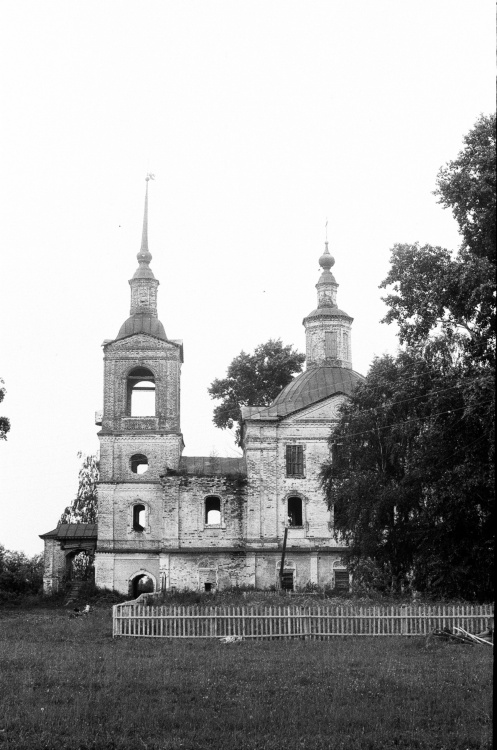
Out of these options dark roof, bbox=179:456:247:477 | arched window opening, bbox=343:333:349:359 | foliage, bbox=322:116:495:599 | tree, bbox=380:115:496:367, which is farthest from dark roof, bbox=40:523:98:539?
tree, bbox=380:115:496:367

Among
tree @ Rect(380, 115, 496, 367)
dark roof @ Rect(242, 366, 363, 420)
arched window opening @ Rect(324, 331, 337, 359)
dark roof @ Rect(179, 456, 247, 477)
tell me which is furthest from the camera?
arched window opening @ Rect(324, 331, 337, 359)

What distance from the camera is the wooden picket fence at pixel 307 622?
19.3 meters

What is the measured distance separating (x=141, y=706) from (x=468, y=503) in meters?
7.28

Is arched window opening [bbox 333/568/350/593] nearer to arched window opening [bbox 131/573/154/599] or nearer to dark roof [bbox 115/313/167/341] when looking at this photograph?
arched window opening [bbox 131/573/154/599]

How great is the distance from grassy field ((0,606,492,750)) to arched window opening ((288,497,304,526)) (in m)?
18.1

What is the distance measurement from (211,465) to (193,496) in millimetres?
1869

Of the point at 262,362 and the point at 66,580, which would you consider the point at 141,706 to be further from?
the point at 262,362

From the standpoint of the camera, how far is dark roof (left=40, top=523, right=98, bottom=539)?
1430 inches

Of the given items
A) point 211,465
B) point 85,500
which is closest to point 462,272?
point 211,465

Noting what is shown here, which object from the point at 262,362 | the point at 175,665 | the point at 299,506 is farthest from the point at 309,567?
the point at 175,665

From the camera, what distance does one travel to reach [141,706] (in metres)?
11.6

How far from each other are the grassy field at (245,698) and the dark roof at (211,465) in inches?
732

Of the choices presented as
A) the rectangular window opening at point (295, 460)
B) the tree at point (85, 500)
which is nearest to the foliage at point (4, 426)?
the rectangular window opening at point (295, 460)

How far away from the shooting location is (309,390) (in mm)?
36594
